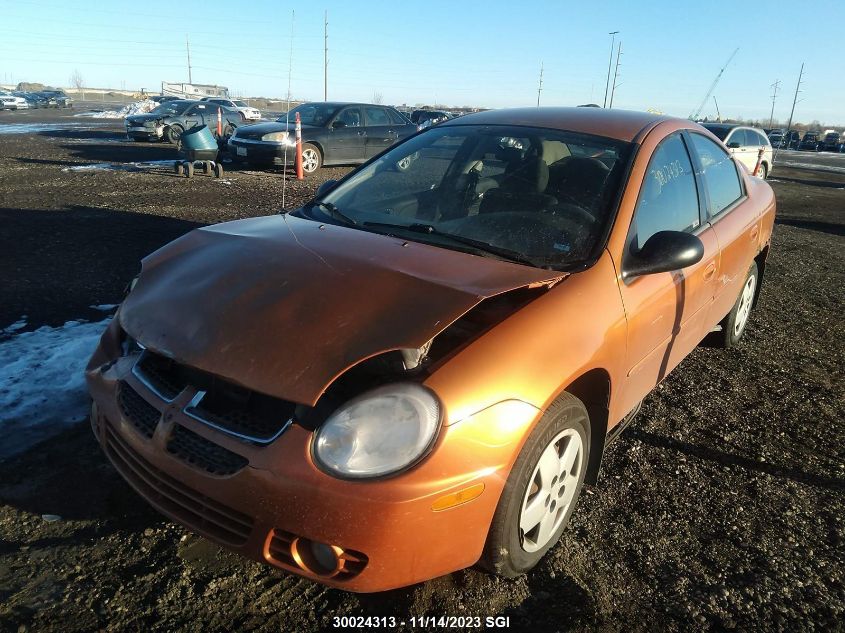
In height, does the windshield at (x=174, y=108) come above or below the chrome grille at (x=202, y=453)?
above

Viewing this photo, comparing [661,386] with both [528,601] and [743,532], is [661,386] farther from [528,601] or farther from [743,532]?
[528,601]

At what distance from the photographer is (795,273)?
6984mm

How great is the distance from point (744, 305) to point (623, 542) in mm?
2873

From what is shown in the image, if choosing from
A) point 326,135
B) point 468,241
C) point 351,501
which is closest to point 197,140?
point 326,135

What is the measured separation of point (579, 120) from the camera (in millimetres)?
3227

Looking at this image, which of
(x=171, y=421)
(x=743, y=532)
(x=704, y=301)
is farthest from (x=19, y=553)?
(x=704, y=301)

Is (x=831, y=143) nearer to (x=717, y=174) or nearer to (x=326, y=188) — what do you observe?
(x=717, y=174)

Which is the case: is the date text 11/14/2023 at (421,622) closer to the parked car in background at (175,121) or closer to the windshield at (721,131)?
the windshield at (721,131)

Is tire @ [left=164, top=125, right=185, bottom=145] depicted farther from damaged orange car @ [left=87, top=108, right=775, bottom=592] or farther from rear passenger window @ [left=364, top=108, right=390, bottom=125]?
damaged orange car @ [left=87, top=108, right=775, bottom=592]

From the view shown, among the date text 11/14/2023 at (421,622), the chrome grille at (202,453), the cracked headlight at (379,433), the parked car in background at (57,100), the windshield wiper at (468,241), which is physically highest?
the parked car in background at (57,100)

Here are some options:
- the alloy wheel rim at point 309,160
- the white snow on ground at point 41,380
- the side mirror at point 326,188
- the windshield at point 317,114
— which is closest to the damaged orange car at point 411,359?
the side mirror at point 326,188

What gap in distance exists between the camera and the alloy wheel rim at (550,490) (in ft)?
6.89

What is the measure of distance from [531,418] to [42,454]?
2233 millimetres

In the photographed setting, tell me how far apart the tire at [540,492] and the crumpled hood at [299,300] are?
501 mm
